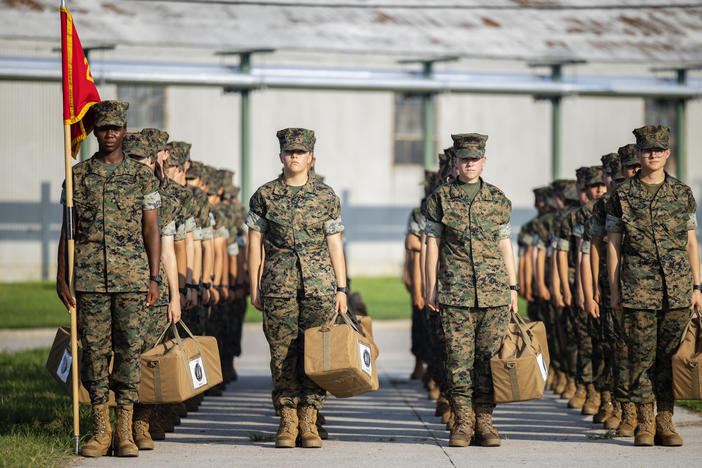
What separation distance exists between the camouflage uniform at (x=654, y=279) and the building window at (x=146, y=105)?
1859 cm

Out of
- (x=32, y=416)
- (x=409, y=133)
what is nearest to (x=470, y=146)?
(x=32, y=416)

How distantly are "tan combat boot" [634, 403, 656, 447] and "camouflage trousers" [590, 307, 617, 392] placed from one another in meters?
0.42

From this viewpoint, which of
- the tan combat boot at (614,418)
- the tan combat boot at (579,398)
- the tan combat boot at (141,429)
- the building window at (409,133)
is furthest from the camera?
the building window at (409,133)

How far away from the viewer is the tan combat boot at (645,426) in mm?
8328

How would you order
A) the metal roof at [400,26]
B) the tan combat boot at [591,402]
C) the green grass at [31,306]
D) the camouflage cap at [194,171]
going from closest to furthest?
1. the tan combat boot at [591,402]
2. the camouflage cap at [194,171]
3. the green grass at [31,306]
4. the metal roof at [400,26]

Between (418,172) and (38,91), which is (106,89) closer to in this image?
(38,91)

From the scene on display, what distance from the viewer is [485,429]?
8438mm

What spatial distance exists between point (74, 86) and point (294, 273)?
202 cm

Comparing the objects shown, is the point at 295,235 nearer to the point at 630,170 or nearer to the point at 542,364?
the point at 542,364

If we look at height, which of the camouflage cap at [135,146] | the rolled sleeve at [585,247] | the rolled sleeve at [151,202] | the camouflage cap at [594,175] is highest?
the camouflage cap at [135,146]

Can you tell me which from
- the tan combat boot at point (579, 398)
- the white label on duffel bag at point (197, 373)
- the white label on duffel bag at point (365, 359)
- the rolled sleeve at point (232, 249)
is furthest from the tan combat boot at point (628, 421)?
the rolled sleeve at point (232, 249)

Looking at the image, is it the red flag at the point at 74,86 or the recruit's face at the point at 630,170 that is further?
the recruit's face at the point at 630,170

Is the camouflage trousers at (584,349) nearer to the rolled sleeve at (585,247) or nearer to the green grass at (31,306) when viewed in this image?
the rolled sleeve at (585,247)

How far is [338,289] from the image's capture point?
853 centimetres
